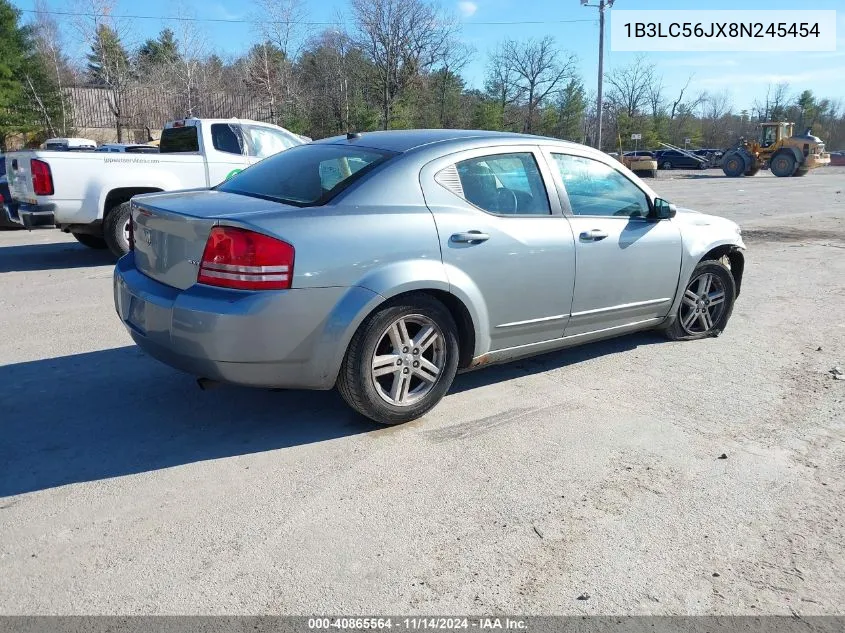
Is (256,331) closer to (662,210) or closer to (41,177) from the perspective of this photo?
(662,210)

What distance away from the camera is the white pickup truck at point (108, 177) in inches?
322

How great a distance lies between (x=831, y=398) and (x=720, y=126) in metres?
84.6

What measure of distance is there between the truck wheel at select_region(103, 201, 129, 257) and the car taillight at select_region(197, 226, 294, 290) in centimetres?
591

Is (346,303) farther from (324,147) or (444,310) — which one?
(324,147)

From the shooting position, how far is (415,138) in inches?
171

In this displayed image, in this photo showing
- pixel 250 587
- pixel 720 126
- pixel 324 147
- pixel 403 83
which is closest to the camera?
pixel 250 587

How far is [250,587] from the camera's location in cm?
256

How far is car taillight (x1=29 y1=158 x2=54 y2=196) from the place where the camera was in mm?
8109

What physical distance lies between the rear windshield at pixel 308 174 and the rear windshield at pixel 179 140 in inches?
222

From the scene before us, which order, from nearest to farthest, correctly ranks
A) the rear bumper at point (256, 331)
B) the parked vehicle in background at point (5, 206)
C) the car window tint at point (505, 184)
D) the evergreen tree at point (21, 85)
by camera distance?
1. the rear bumper at point (256, 331)
2. the car window tint at point (505, 184)
3. the parked vehicle in background at point (5, 206)
4. the evergreen tree at point (21, 85)

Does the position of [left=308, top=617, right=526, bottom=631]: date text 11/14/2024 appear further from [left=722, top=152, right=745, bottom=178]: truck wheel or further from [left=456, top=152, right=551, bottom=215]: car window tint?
[left=722, top=152, right=745, bottom=178]: truck wheel

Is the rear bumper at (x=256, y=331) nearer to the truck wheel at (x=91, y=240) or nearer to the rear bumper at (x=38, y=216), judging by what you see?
the rear bumper at (x=38, y=216)

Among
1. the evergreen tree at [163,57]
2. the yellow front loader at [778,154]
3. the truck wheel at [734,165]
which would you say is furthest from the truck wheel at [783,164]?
the evergreen tree at [163,57]

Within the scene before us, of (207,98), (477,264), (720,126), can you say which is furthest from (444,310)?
(720,126)
